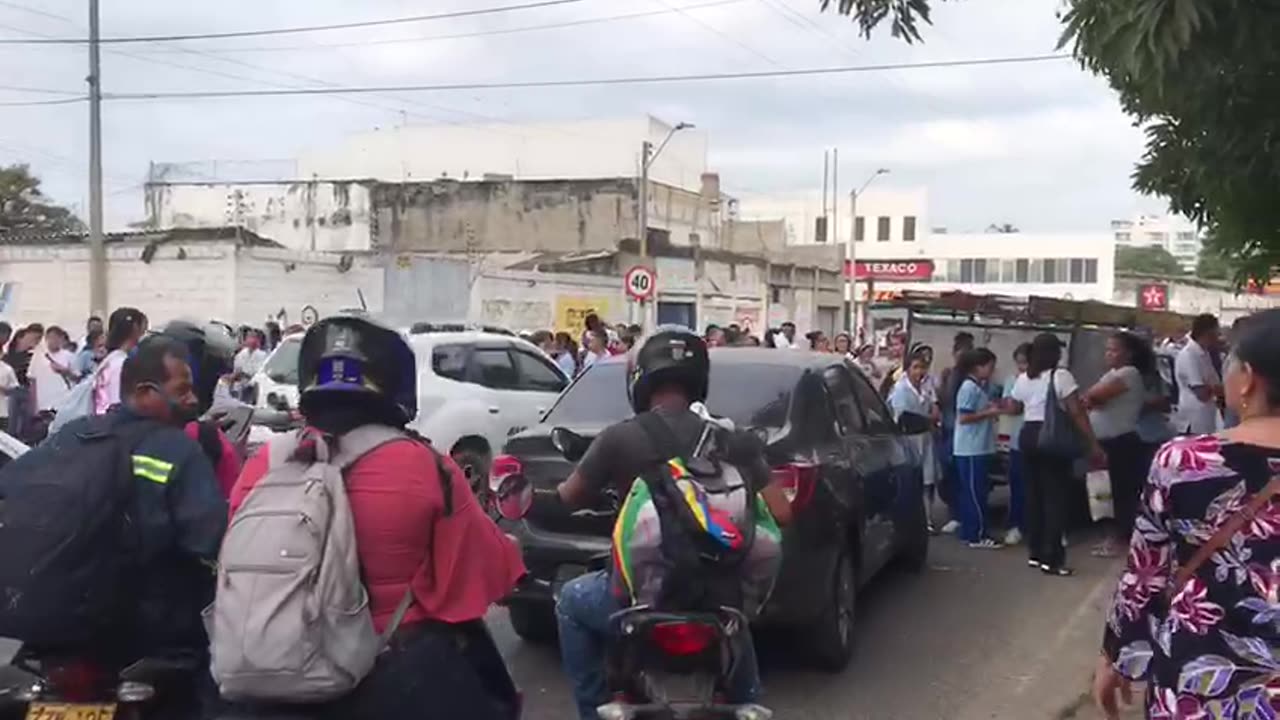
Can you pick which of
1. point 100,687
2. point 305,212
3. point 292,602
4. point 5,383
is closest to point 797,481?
point 100,687

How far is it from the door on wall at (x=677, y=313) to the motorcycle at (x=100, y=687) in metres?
→ 35.0

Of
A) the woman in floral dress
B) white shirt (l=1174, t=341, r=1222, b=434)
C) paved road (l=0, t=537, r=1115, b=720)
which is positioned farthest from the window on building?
the woman in floral dress

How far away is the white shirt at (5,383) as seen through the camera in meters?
14.2

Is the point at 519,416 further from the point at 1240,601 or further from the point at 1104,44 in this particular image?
the point at 1240,601

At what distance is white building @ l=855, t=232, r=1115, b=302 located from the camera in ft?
248

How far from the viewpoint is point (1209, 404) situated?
11008mm

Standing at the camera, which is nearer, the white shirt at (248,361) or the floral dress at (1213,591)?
the floral dress at (1213,591)

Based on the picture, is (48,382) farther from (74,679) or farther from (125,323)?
(74,679)

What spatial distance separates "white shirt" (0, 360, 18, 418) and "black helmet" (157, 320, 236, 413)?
10752mm

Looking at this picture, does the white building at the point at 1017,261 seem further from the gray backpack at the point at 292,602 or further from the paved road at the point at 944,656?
the gray backpack at the point at 292,602

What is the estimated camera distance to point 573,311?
34312 mm

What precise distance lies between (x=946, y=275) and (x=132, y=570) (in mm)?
80268

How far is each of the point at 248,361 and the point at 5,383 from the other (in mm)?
4682

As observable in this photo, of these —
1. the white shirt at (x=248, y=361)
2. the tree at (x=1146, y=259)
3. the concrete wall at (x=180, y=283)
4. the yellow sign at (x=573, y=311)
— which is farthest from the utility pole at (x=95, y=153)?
the tree at (x=1146, y=259)
